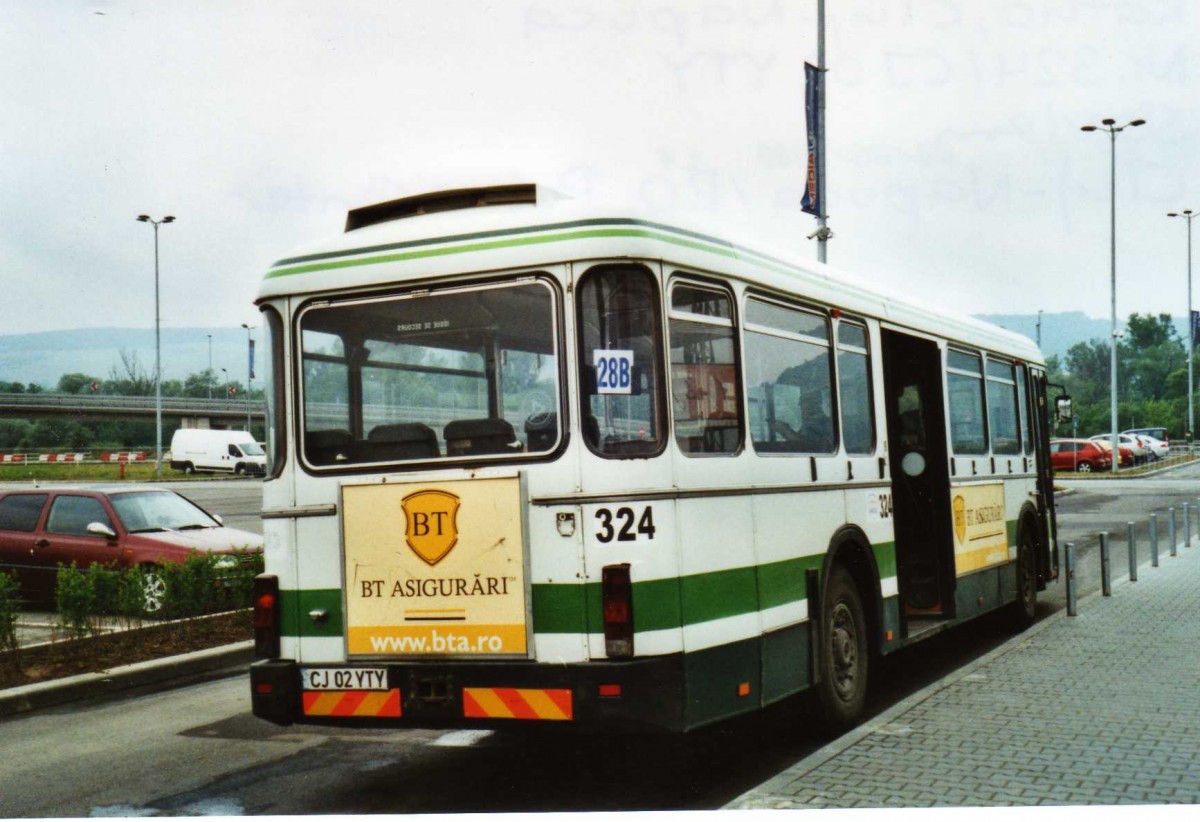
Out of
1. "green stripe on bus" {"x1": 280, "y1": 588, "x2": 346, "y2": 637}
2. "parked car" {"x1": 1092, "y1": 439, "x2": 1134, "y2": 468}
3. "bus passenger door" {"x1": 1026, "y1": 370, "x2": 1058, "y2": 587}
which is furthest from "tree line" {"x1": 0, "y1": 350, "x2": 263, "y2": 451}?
"parked car" {"x1": 1092, "y1": 439, "x2": 1134, "y2": 468}

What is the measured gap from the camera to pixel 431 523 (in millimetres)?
5977

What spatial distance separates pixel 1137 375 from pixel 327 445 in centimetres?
1836

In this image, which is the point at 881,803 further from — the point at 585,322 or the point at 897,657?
the point at 897,657

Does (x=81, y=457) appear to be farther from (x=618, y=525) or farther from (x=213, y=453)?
(x=618, y=525)

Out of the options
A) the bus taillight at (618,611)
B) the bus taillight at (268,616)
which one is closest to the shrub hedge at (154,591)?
the bus taillight at (268,616)

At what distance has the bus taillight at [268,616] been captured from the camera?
6.39m

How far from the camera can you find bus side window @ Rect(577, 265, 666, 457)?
5785 millimetres

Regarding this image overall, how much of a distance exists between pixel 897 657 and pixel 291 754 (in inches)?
214

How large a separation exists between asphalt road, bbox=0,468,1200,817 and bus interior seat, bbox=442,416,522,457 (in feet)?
5.72

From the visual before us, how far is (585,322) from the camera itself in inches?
229

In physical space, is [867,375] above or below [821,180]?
below

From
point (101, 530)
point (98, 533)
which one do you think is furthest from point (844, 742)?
point (98, 533)

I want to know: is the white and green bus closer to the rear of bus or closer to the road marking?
the rear of bus

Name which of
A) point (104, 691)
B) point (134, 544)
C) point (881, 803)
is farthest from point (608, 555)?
point (134, 544)
